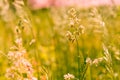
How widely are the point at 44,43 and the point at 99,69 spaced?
182cm

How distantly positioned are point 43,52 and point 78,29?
379 centimetres

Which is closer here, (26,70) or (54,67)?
(26,70)

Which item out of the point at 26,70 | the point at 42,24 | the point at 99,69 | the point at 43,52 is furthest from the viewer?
the point at 42,24

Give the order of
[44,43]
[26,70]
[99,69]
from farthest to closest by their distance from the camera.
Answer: [44,43] < [99,69] < [26,70]

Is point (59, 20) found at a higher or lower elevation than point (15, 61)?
higher

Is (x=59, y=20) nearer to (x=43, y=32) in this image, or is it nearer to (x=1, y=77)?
(x=1, y=77)

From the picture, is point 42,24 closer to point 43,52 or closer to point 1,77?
point 43,52

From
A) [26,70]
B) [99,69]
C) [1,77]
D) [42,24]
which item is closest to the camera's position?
[26,70]

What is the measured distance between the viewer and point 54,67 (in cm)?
462

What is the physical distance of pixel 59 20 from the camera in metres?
4.43

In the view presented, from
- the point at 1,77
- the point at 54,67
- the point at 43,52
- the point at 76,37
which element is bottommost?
the point at 76,37

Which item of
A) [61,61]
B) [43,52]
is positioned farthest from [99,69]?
[43,52]

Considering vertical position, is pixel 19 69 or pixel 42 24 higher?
pixel 42 24

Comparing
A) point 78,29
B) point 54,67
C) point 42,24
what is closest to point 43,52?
point 54,67
